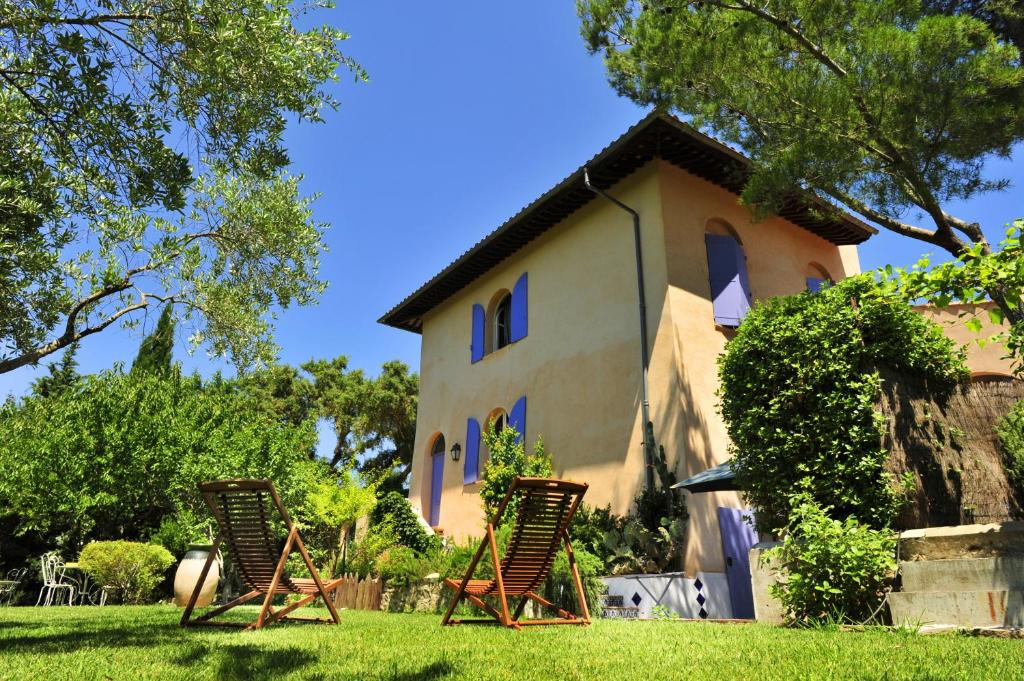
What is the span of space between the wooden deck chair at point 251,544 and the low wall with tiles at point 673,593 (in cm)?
363

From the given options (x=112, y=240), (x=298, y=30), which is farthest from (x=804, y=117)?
(x=112, y=240)

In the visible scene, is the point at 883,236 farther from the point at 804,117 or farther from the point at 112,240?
the point at 112,240

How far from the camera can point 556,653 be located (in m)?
3.25

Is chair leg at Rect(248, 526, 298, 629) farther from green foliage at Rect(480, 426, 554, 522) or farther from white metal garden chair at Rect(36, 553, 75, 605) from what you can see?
white metal garden chair at Rect(36, 553, 75, 605)

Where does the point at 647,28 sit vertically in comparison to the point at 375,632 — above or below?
Result: above

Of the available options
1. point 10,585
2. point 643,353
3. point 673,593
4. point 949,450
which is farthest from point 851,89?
point 10,585

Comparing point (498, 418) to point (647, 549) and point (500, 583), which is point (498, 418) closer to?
point (647, 549)

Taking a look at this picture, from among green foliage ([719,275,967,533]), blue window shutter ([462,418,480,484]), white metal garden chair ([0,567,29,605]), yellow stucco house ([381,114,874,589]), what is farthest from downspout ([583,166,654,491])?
white metal garden chair ([0,567,29,605])

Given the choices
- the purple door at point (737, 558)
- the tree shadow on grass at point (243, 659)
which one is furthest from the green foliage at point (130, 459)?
the tree shadow on grass at point (243, 659)

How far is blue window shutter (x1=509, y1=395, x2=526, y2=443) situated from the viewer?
11859 mm

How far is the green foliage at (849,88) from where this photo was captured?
5.73m

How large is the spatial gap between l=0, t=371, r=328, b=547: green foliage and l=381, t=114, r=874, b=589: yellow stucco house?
4106 millimetres

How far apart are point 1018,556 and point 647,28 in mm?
6349

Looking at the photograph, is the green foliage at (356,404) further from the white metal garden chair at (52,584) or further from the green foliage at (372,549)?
the green foliage at (372,549)
